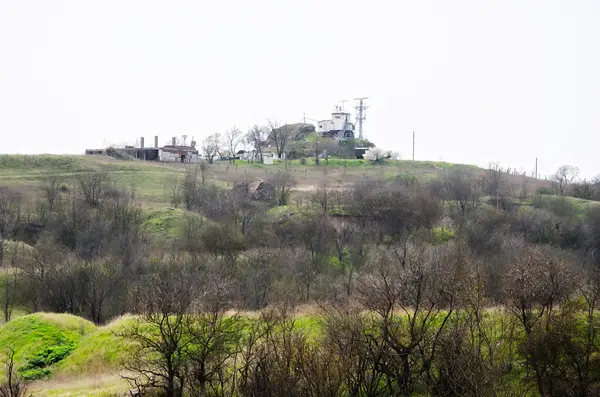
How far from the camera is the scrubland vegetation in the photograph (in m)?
21.9

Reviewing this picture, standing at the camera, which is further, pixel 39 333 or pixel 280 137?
pixel 280 137

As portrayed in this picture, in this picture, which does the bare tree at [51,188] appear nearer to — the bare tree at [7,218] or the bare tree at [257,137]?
the bare tree at [7,218]

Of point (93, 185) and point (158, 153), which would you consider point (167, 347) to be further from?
point (158, 153)

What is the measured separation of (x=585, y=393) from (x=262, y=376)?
35.9ft

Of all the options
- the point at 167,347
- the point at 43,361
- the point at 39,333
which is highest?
the point at 167,347

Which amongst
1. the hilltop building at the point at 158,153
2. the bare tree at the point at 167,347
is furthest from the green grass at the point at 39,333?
the hilltop building at the point at 158,153

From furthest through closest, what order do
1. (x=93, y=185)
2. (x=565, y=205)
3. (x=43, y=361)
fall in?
(x=565, y=205) → (x=93, y=185) → (x=43, y=361)

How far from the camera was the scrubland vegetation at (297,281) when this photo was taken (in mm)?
21875

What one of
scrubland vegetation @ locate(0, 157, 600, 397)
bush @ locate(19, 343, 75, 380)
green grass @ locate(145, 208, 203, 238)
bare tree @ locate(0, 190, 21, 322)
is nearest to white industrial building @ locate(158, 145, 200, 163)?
scrubland vegetation @ locate(0, 157, 600, 397)

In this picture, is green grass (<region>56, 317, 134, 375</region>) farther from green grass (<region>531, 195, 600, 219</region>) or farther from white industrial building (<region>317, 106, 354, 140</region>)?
white industrial building (<region>317, 106, 354, 140</region>)

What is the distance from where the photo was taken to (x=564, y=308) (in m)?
22.9

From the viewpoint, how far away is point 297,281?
4409 centimetres

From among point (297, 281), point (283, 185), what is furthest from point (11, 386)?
point (283, 185)

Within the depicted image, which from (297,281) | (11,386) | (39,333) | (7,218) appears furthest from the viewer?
(7,218)
